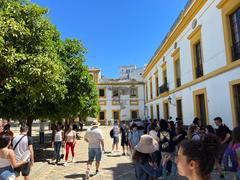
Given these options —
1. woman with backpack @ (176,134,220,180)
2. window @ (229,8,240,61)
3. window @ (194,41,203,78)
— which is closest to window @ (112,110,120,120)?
window @ (194,41,203,78)

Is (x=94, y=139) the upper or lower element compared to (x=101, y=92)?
lower

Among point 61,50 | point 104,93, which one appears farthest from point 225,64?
point 104,93

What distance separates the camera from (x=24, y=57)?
679 cm

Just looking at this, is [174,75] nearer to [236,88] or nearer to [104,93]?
[236,88]

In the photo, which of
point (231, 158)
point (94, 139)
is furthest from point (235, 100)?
point (231, 158)

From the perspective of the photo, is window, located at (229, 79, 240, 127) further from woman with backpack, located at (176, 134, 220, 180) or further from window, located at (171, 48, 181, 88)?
woman with backpack, located at (176, 134, 220, 180)

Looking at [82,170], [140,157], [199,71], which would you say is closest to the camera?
[140,157]

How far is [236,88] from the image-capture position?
9742 mm

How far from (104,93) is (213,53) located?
31379mm

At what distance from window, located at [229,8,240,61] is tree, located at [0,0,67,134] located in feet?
22.3

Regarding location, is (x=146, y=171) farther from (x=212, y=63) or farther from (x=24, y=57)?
(x=212, y=63)

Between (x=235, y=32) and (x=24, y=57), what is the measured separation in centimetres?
799

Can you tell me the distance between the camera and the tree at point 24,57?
21.0ft

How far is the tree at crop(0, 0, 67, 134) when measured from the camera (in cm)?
640
